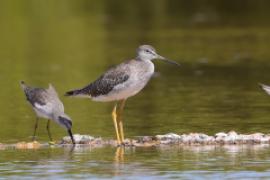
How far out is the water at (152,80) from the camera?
13719 mm

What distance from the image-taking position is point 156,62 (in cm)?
2878

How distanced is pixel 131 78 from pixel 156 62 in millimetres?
12960

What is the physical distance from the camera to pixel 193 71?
26000 mm

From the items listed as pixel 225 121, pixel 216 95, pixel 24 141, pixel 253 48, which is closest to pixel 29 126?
pixel 24 141

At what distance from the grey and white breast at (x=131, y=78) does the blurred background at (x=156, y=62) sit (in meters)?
0.82

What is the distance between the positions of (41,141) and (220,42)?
1827cm

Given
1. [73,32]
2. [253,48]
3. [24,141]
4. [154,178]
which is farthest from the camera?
[73,32]

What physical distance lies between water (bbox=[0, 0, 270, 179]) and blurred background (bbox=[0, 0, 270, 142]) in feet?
0.10

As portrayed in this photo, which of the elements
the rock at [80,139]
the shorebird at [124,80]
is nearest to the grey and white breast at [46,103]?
the rock at [80,139]

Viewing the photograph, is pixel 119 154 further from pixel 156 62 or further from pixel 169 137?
pixel 156 62

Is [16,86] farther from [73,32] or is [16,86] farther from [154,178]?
[73,32]

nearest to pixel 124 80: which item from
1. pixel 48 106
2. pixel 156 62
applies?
pixel 48 106

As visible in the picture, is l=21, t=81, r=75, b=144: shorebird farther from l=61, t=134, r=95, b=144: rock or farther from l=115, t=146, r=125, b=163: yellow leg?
l=115, t=146, r=125, b=163: yellow leg

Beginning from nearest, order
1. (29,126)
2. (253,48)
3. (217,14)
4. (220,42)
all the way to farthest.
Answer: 1. (29,126)
2. (253,48)
3. (220,42)
4. (217,14)
